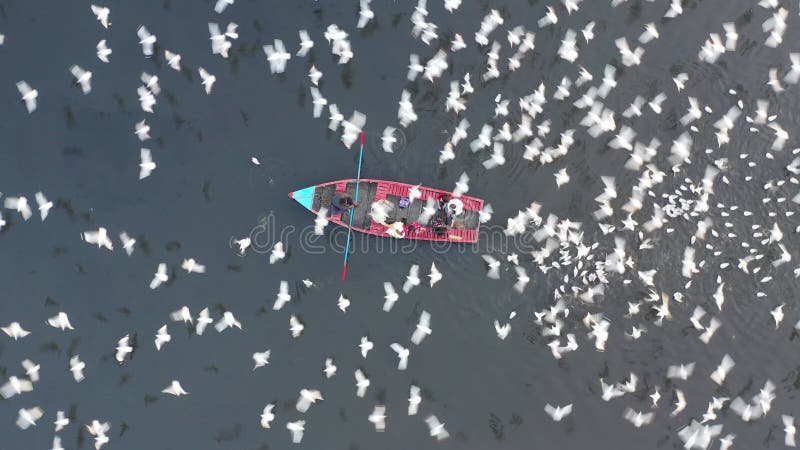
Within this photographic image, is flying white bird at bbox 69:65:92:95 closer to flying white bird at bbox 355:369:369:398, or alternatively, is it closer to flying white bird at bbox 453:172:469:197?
flying white bird at bbox 453:172:469:197

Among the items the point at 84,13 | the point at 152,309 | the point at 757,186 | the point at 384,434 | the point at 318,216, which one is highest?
the point at 84,13

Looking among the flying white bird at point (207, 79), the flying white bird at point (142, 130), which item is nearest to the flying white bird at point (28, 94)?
the flying white bird at point (142, 130)

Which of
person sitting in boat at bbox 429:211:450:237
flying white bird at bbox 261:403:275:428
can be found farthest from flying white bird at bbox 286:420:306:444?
person sitting in boat at bbox 429:211:450:237

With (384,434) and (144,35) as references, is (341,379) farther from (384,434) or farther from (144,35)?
A: (144,35)

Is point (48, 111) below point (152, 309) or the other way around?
the other way around

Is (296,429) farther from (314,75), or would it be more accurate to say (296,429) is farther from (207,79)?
(207,79)

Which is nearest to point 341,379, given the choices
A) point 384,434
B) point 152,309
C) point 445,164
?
point 384,434

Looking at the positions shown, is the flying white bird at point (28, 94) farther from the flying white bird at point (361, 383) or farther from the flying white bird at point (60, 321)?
the flying white bird at point (361, 383)

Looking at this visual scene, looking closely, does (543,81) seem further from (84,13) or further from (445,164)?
(84,13)
